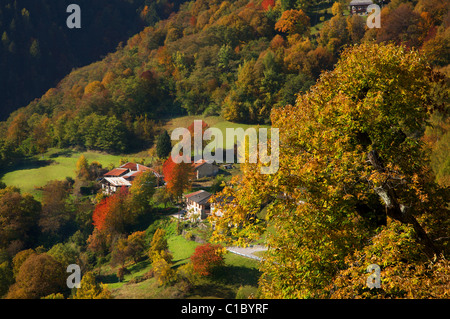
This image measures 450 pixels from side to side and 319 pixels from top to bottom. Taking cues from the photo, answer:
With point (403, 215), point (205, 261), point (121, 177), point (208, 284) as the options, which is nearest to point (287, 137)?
point (403, 215)

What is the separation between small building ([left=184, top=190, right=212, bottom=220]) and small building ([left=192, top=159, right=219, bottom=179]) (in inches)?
249

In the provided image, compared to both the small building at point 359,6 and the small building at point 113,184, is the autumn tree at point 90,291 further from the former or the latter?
the small building at point 359,6

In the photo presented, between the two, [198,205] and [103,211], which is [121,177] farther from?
[198,205]

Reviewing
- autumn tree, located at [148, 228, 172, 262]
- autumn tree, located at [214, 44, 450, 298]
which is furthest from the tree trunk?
autumn tree, located at [148, 228, 172, 262]

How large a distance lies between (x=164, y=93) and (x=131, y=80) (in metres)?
6.50

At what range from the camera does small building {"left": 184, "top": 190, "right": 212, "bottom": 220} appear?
38594mm

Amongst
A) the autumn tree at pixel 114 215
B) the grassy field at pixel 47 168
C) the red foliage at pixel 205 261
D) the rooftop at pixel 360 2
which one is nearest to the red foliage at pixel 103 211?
the autumn tree at pixel 114 215

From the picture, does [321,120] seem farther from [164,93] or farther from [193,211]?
[164,93]

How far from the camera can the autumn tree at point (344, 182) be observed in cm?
811

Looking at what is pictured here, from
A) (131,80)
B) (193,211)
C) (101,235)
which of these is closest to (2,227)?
(101,235)

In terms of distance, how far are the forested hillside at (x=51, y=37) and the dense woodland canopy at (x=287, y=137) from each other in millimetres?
921

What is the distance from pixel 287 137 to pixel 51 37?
155m

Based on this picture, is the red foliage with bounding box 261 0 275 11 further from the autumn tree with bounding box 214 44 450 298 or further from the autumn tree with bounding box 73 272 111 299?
the autumn tree with bounding box 214 44 450 298

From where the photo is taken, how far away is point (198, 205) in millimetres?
39156
